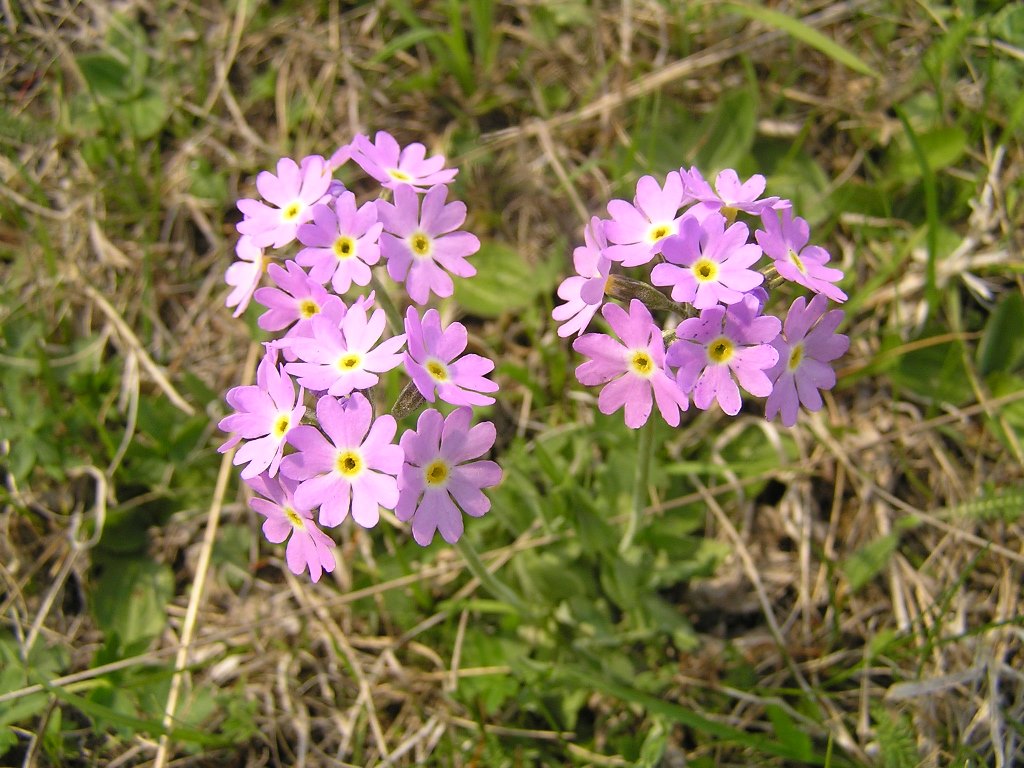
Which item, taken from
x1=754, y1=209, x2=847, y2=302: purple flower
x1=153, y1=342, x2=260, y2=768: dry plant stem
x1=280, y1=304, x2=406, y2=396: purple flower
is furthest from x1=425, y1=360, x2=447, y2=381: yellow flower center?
x1=153, y1=342, x2=260, y2=768: dry plant stem

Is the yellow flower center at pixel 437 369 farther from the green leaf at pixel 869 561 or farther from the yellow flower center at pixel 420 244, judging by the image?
the green leaf at pixel 869 561

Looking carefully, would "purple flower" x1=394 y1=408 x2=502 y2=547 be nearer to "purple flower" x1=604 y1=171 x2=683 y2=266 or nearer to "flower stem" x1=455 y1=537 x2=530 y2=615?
"flower stem" x1=455 y1=537 x2=530 y2=615

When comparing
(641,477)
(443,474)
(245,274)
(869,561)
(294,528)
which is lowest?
(869,561)

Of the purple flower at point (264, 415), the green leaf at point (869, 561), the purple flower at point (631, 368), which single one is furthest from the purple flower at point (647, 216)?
the green leaf at point (869, 561)

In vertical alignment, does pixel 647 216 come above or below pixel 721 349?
above

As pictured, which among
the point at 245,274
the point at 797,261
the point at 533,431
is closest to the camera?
the point at 797,261

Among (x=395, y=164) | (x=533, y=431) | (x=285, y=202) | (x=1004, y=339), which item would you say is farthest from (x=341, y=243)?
(x=1004, y=339)

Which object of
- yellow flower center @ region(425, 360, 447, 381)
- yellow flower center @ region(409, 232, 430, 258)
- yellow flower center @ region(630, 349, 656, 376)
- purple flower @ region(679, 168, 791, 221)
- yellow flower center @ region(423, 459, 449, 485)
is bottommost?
yellow flower center @ region(423, 459, 449, 485)

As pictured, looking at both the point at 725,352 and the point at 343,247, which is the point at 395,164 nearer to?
the point at 343,247
